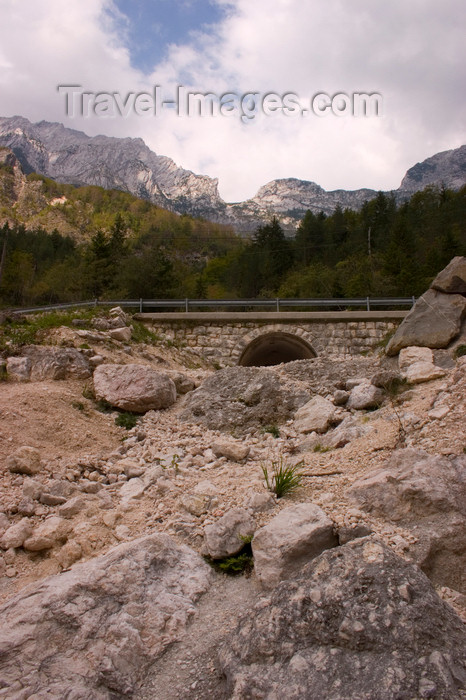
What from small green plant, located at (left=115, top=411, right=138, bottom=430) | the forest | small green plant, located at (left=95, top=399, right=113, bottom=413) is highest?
the forest

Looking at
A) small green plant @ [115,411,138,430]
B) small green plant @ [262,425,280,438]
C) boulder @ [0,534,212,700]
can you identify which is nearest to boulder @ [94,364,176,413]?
small green plant @ [115,411,138,430]

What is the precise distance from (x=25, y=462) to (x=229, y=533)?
9.54 feet

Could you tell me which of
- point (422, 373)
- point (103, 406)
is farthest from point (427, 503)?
point (103, 406)

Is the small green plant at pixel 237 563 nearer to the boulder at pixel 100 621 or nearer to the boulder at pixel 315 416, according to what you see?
the boulder at pixel 100 621

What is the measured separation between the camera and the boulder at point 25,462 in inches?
209

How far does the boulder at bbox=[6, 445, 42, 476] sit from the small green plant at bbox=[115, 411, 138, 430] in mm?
2105

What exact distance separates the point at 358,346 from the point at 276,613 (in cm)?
1388

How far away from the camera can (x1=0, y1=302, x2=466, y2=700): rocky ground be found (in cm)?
342

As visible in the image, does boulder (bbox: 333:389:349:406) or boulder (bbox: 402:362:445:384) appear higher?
boulder (bbox: 402:362:445:384)

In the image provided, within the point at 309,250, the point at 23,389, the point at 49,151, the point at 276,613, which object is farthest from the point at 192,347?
the point at 49,151

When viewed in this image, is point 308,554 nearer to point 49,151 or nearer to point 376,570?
point 376,570

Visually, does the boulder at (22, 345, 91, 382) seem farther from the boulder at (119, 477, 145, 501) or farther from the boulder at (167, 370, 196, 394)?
the boulder at (119, 477, 145, 501)

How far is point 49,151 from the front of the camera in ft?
422

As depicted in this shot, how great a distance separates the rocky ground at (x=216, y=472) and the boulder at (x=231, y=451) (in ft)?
0.07
